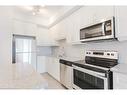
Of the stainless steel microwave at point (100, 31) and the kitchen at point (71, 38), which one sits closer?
the kitchen at point (71, 38)

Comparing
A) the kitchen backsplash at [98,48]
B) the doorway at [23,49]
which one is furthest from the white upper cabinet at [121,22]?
the doorway at [23,49]

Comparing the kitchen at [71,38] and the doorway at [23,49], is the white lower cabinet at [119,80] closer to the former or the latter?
the kitchen at [71,38]

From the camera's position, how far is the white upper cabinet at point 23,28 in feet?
14.6

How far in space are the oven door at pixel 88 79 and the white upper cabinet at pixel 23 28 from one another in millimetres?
2928

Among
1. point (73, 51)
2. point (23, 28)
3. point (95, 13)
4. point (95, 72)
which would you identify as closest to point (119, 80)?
point (95, 72)

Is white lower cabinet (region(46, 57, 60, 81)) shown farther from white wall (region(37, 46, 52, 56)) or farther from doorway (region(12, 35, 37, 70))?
white wall (region(37, 46, 52, 56))

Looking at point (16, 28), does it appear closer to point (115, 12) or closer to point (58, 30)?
point (58, 30)

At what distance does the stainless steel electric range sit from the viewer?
179cm

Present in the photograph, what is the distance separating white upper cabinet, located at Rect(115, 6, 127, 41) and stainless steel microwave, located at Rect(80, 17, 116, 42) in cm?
9

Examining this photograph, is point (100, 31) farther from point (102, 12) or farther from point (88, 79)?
point (88, 79)

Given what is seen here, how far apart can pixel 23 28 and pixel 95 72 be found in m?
3.67

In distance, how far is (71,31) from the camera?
362 centimetres
